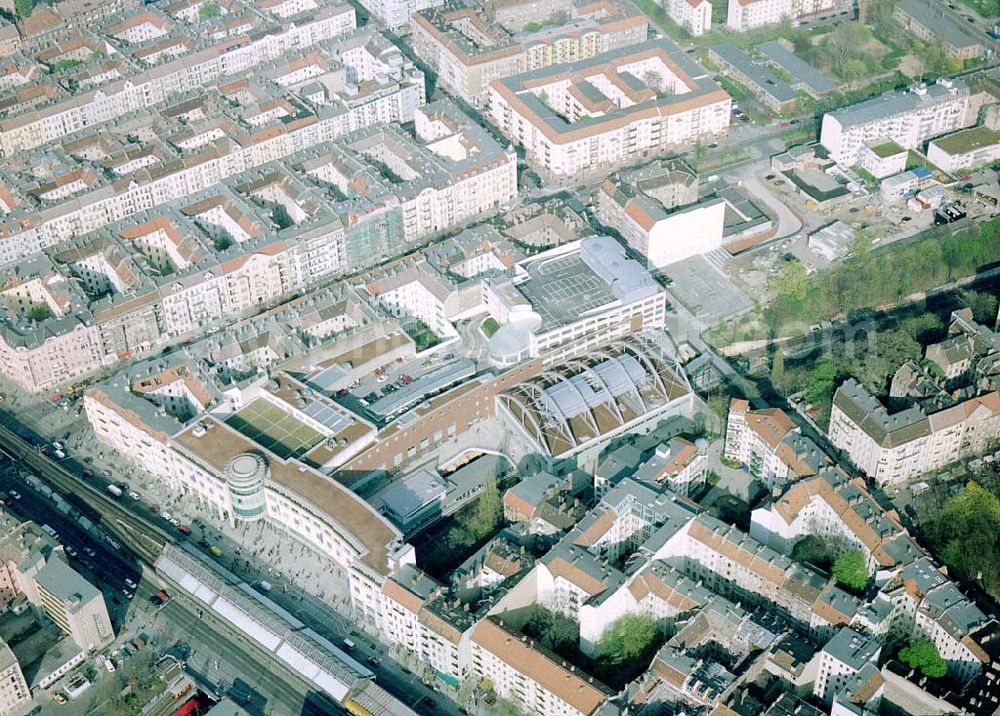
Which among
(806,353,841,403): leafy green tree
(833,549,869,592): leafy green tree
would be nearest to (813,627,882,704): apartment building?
(833,549,869,592): leafy green tree

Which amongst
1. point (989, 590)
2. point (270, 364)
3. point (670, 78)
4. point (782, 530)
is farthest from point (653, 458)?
point (670, 78)

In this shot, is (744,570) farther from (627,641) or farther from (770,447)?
(770,447)

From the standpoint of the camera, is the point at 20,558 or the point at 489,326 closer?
the point at 20,558

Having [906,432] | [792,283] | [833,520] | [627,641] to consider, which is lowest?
[627,641]

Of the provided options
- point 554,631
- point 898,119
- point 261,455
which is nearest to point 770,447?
point 554,631

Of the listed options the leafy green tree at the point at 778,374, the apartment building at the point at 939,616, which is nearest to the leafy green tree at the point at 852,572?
the apartment building at the point at 939,616

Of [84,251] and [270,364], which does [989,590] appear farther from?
[84,251]

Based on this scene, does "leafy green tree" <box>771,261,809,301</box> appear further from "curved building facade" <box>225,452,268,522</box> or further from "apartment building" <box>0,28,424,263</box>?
"curved building facade" <box>225,452,268,522</box>

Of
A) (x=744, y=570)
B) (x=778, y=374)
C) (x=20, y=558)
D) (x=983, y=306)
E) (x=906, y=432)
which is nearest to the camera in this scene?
(x=744, y=570)
